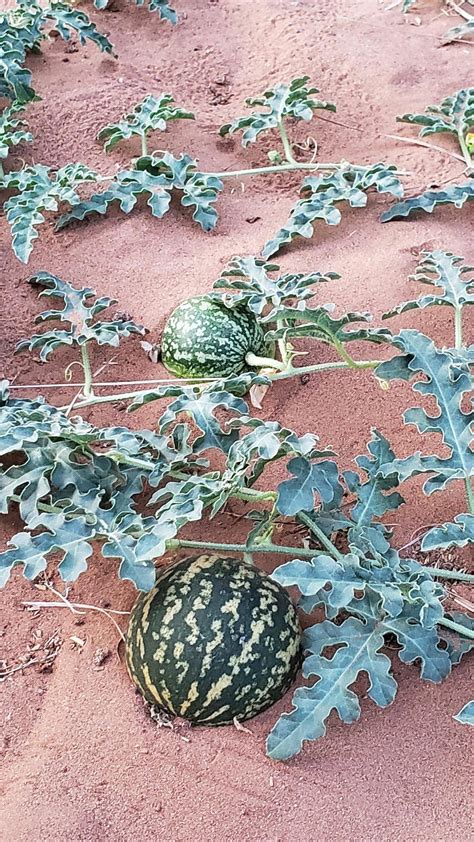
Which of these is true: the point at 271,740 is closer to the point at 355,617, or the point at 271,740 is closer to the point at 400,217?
the point at 355,617

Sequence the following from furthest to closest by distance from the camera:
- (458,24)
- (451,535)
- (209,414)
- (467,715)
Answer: (458,24) < (209,414) < (451,535) < (467,715)

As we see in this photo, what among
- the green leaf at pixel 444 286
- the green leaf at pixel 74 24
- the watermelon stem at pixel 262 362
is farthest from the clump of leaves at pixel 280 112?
the watermelon stem at pixel 262 362

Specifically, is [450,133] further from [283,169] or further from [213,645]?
[213,645]

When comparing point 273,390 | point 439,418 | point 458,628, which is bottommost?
point 273,390

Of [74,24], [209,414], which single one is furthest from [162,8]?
[209,414]

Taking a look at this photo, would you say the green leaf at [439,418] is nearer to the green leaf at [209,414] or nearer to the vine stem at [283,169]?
the green leaf at [209,414]

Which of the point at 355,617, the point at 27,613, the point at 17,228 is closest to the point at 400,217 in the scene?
the point at 17,228

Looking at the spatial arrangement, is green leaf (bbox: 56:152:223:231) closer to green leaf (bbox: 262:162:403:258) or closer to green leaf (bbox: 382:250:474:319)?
green leaf (bbox: 262:162:403:258)
